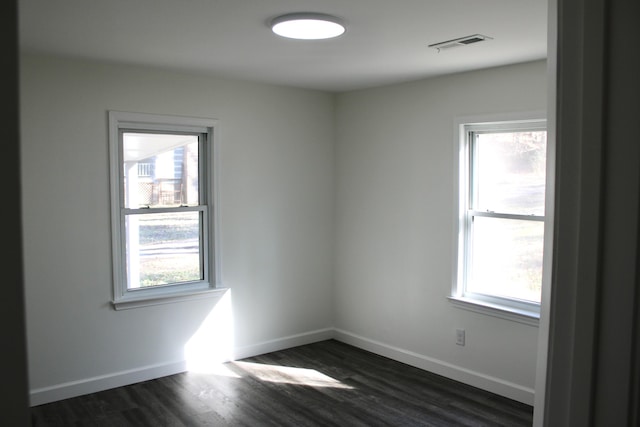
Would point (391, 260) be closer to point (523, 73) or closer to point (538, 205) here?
point (538, 205)

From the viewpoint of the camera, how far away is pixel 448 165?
444 centimetres

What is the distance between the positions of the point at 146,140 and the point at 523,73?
2.94m

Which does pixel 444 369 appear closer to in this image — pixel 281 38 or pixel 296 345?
pixel 296 345

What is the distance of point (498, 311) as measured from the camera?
412 centimetres

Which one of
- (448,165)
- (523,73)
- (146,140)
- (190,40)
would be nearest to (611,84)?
(190,40)

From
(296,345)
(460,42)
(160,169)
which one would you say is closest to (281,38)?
(460,42)

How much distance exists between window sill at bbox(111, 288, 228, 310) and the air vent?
274cm

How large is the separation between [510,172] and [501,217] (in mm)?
350

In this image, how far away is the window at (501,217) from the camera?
3994 mm

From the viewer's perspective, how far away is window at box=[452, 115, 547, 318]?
3.99m

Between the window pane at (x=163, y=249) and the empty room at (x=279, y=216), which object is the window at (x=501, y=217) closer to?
the empty room at (x=279, y=216)

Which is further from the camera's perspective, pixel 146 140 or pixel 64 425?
pixel 146 140

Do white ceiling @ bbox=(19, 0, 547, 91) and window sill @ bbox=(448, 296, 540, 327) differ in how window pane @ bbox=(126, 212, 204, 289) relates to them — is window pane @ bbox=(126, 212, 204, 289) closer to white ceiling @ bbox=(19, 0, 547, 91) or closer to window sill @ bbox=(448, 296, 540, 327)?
white ceiling @ bbox=(19, 0, 547, 91)

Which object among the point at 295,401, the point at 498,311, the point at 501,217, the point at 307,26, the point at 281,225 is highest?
the point at 307,26
